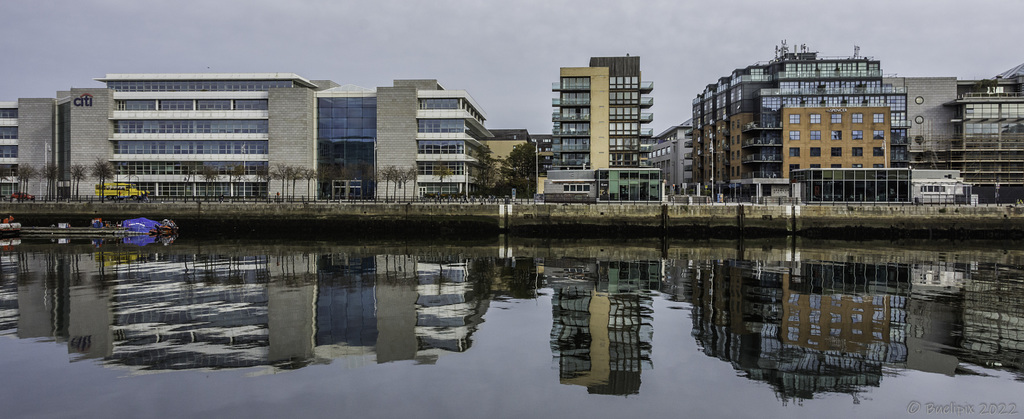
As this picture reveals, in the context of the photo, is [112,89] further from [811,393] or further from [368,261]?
[811,393]

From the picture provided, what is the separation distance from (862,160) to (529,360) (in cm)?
8049

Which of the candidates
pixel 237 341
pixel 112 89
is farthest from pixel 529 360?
pixel 112 89

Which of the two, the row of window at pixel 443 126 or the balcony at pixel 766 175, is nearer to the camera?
the row of window at pixel 443 126

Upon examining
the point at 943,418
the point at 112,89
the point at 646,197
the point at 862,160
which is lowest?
the point at 943,418

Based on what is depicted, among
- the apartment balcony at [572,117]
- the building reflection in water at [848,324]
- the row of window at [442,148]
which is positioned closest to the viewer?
the building reflection in water at [848,324]

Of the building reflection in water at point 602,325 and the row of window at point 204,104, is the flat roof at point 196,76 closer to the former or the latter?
the row of window at point 204,104

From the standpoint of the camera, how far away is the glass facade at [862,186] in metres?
60.5

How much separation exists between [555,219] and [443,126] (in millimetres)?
31840

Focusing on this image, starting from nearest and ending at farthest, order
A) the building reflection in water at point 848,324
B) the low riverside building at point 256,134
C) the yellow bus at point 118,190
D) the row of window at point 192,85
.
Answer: the building reflection in water at point 848,324 < the yellow bus at point 118,190 < the low riverside building at point 256,134 < the row of window at point 192,85

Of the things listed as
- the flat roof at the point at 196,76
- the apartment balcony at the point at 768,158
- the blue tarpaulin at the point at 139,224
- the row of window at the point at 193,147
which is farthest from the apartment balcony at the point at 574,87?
the blue tarpaulin at the point at 139,224

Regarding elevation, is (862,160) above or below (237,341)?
above

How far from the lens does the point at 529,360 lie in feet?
49.8

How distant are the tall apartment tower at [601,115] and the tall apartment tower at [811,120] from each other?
36.0 ft

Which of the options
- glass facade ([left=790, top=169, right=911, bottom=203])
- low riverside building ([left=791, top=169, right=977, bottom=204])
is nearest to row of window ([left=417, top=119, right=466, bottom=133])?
low riverside building ([left=791, top=169, right=977, bottom=204])
